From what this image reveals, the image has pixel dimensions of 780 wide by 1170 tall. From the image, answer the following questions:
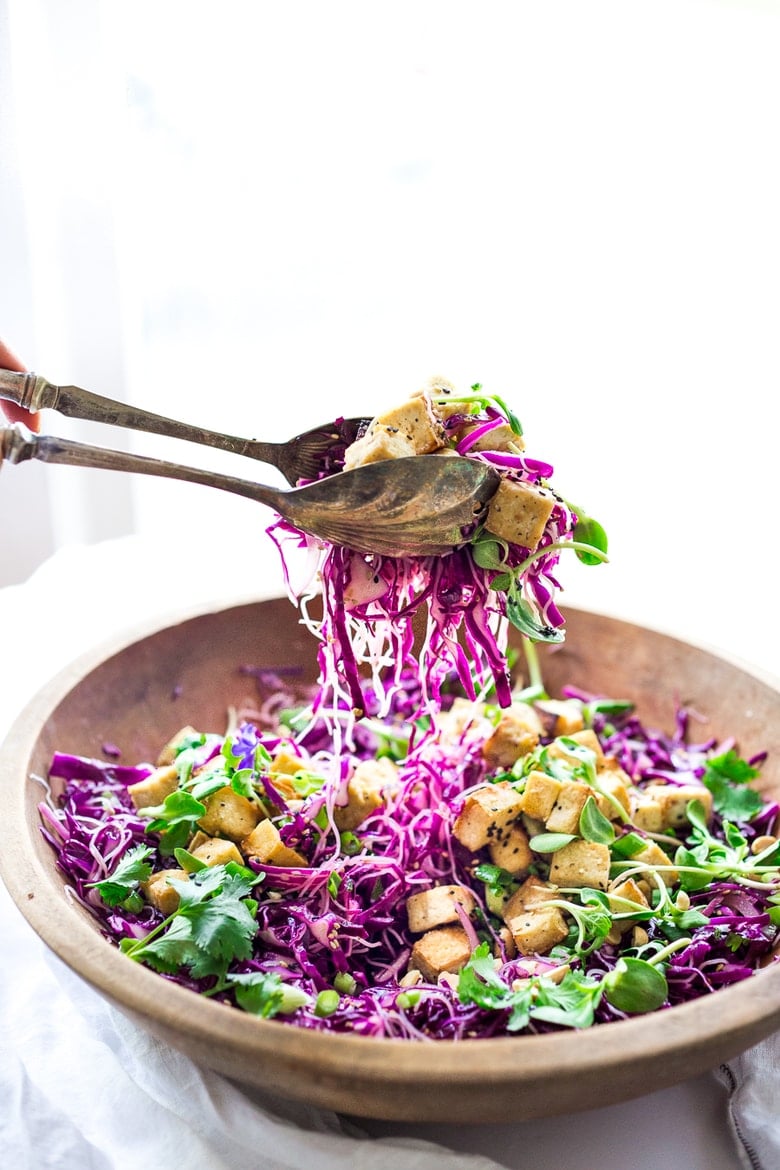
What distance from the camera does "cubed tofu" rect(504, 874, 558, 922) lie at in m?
1.46

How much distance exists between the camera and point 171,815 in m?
1.53

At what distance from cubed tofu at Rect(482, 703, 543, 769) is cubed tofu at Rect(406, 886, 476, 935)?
25cm

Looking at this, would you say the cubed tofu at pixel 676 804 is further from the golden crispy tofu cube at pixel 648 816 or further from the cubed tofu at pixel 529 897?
the cubed tofu at pixel 529 897

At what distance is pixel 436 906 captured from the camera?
1460 mm

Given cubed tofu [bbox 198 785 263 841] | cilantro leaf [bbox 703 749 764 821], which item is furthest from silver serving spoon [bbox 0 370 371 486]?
cilantro leaf [bbox 703 749 764 821]

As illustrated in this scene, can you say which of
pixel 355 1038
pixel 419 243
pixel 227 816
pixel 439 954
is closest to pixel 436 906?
pixel 439 954

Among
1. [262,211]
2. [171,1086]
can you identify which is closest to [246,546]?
[262,211]

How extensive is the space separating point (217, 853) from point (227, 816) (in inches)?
2.8

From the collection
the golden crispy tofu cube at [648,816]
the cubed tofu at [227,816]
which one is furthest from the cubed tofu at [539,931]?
the cubed tofu at [227,816]

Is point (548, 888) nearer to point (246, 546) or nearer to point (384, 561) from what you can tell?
point (384, 561)

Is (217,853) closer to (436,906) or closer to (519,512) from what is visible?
(436,906)

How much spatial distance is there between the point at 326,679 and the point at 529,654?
51cm

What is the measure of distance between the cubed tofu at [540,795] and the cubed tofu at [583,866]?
0.06m

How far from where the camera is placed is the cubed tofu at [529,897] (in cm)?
146
